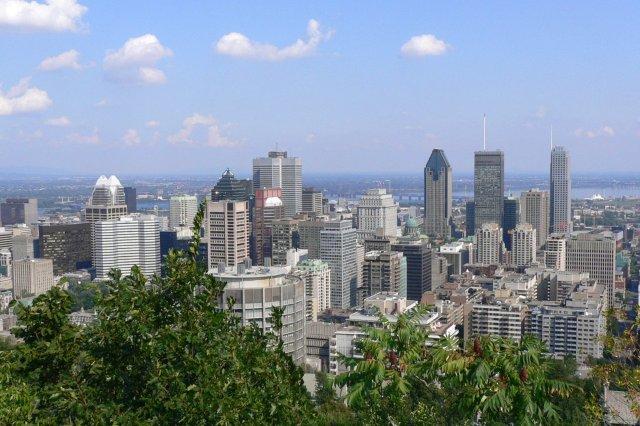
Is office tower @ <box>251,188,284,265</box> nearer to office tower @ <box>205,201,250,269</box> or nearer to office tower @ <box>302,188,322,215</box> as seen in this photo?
office tower @ <box>205,201,250,269</box>

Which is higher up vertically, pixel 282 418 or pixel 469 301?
pixel 282 418

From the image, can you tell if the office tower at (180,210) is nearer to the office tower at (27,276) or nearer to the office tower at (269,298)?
the office tower at (27,276)

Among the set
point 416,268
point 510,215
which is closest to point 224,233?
point 416,268

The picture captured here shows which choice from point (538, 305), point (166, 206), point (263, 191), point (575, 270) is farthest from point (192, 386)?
point (166, 206)

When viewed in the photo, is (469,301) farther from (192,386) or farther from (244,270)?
(192,386)

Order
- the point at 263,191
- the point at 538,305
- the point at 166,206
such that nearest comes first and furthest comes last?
1. the point at 538,305
2. the point at 263,191
3. the point at 166,206

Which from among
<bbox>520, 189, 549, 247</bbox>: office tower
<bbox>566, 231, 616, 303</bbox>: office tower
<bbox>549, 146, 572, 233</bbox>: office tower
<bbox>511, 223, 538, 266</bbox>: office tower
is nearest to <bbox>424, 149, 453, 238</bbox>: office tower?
<bbox>520, 189, 549, 247</bbox>: office tower
